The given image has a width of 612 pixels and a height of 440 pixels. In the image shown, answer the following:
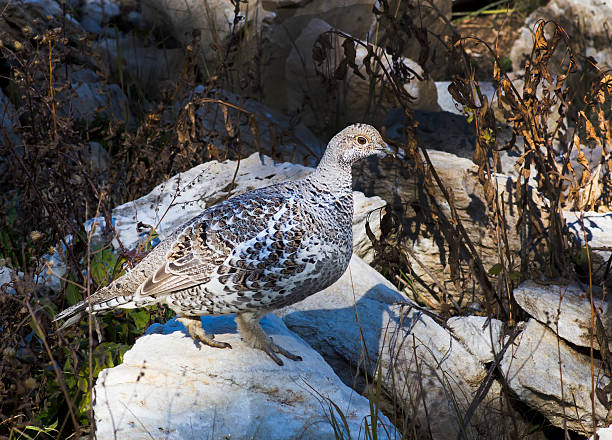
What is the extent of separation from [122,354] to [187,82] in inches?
101

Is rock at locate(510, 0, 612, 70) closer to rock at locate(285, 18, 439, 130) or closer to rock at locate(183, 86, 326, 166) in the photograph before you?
rock at locate(285, 18, 439, 130)

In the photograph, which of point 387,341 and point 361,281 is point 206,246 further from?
point 361,281

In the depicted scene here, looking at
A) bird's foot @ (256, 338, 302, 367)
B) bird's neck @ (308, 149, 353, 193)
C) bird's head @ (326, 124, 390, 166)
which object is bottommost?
bird's foot @ (256, 338, 302, 367)

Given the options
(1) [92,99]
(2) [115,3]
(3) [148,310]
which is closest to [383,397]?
(3) [148,310]

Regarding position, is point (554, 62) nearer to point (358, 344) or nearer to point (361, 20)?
point (361, 20)

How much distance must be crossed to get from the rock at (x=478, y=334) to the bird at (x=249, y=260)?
142 centimetres

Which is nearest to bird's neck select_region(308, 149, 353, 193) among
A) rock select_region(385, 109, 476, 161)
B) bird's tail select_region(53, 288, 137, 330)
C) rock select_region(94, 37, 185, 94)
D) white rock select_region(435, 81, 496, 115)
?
bird's tail select_region(53, 288, 137, 330)

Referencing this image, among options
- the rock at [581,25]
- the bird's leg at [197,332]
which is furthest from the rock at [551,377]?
the rock at [581,25]

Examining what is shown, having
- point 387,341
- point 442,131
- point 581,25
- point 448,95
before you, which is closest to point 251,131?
point 442,131

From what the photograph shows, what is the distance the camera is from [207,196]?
5.04 meters

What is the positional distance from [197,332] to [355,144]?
137 centimetres

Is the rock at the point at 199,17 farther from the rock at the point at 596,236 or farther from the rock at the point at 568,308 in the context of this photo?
the rock at the point at 568,308

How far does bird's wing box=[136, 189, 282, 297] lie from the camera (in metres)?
3.25

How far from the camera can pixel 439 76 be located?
9.57 metres
